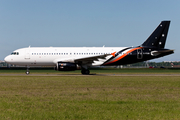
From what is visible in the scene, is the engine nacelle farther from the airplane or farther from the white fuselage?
the white fuselage

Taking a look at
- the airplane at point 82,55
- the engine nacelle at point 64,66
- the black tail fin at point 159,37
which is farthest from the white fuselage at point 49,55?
the black tail fin at point 159,37

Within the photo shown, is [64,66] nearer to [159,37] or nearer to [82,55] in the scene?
[82,55]

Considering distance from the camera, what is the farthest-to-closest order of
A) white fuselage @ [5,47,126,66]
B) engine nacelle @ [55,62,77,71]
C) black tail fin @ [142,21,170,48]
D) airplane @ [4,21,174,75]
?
black tail fin @ [142,21,170,48] → white fuselage @ [5,47,126,66] → airplane @ [4,21,174,75] → engine nacelle @ [55,62,77,71]

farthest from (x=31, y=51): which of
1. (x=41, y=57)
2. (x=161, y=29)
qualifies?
(x=161, y=29)

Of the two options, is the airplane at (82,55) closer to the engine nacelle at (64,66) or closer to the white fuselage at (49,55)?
the white fuselage at (49,55)

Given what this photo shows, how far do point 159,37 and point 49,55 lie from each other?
1810 cm

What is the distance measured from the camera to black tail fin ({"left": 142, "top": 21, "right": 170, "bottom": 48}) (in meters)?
38.2

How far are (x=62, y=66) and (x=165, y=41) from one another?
17.6 meters

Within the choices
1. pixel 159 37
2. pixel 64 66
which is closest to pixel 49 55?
pixel 64 66

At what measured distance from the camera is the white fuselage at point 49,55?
37.0 meters

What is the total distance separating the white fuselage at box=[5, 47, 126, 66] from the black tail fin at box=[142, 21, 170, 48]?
500 cm

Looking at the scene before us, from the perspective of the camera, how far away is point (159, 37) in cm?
3828

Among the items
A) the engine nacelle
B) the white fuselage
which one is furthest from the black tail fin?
the engine nacelle

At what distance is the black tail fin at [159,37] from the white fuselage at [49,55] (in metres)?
5.00
